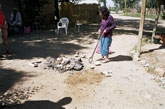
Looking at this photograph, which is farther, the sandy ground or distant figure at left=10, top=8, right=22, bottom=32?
distant figure at left=10, top=8, right=22, bottom=32

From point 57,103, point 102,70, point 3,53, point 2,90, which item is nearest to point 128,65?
point 102,70

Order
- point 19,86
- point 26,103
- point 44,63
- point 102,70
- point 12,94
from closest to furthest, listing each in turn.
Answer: point 26,103
point 12,94
point 19,86
point 102,70
point 44,63

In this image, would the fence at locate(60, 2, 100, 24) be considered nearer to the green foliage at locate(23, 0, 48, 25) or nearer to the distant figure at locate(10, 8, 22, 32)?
the green foliage at locate(23, 0, 48, 25)

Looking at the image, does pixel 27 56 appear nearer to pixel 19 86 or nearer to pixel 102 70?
pixel 19 86

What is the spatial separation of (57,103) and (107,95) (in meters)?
1.08

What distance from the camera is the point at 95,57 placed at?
6.16 meters

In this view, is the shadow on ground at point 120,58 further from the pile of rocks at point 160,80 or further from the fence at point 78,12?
the fence at point 78,12

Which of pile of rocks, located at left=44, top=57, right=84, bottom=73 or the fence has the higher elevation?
the fence

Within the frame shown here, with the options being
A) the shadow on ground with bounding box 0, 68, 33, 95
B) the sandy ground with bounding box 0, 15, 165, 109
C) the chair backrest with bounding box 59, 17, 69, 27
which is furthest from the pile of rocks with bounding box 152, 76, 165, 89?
the chair backrest with bounding box 59, 17, 69, 27

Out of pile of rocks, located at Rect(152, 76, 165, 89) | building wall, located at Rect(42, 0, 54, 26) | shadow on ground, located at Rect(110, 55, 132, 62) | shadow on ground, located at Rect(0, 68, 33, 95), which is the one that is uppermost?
building wall, located at Rect(42, 0, 54, 26)

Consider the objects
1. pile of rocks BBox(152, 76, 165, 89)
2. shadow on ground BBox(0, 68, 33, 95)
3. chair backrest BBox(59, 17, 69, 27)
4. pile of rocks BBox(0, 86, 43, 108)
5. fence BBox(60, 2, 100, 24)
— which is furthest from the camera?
fence BBox(60, 2, 100, 24)

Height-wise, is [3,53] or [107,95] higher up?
[3,53]

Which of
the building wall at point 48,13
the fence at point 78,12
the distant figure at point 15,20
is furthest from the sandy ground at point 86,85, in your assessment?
the fence at point 78,12

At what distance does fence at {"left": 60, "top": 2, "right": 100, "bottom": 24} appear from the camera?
1595 cm
